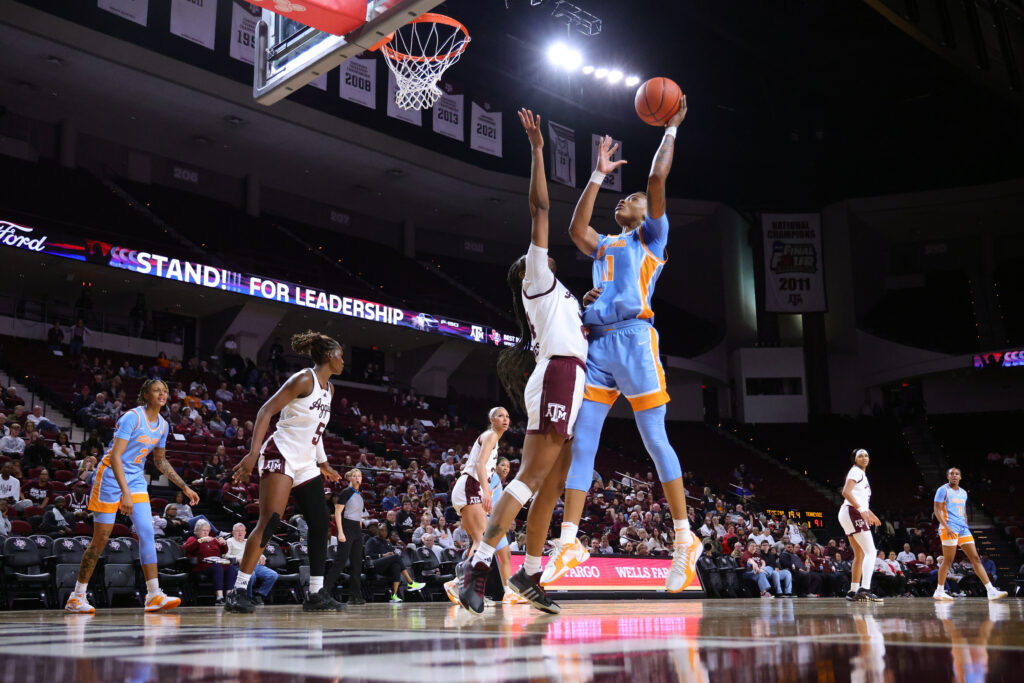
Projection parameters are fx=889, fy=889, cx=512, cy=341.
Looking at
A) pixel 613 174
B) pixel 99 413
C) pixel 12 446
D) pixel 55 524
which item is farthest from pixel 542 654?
pixel 613 174

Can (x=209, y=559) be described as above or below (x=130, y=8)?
below

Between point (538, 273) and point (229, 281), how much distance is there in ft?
57.7

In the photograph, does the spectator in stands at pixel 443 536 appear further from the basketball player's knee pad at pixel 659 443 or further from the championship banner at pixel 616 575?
the basketball player's knee pad at pixel 659 443

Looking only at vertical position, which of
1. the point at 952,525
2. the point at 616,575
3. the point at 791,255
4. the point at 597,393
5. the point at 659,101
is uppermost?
the point at 791,255

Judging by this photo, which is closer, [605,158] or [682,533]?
[682,533]

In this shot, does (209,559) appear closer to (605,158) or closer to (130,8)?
(605,158)

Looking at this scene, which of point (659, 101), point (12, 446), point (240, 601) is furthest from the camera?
point (12, 446)

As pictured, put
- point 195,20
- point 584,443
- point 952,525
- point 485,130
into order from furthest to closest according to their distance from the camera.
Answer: point 485,130 < point 195,20 < point 952,525 < point 584,443

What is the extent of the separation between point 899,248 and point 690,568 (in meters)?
34.5

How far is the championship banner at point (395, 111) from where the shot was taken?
952 inches

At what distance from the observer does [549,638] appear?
2.89 meters

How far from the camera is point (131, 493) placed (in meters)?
6.59

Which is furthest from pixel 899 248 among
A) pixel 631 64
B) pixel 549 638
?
pixel 549 638

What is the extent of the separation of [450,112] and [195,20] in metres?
7.57
